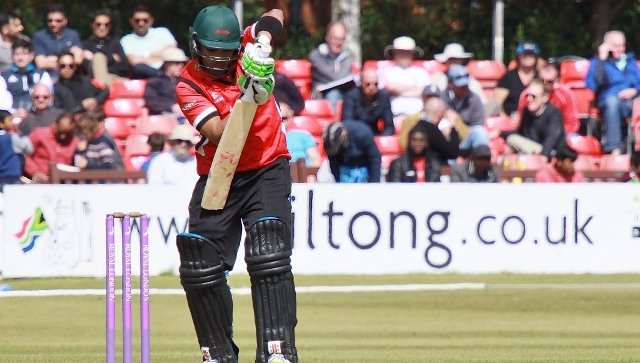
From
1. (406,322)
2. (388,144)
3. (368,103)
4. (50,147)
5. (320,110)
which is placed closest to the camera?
(406,322)

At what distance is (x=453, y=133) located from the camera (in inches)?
648

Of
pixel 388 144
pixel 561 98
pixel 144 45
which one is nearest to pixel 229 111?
pixel 388 144

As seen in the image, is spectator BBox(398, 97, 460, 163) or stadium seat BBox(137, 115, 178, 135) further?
stadium seat BBox(137, 115, 178, 135)

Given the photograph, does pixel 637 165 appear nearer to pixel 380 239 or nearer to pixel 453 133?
pixel 453 133

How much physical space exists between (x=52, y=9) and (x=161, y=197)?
4173 millimetres

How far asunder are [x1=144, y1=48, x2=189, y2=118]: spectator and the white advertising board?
9.11 feet

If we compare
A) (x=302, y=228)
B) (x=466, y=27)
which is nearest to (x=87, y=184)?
(x=302, y=228)

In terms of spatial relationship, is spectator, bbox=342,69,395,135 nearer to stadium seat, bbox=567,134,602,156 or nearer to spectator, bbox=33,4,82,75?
stadium seat, bbox=567,134,602,156

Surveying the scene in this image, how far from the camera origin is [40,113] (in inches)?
642

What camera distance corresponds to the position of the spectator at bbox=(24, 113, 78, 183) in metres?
15.7

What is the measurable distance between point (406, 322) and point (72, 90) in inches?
269

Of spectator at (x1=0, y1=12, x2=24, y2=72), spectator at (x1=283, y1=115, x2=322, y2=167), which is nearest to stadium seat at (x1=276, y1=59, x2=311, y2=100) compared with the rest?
spectator at (x1=283, y1=115, x2=322, y2=167)

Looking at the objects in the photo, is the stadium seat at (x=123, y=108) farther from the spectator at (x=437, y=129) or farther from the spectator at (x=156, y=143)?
the spectator at (x=437, y=129)

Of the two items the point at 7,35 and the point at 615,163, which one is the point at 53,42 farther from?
the point at 615,163
